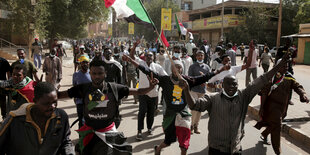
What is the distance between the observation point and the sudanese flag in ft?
13.0

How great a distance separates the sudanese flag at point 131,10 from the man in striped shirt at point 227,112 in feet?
4.67

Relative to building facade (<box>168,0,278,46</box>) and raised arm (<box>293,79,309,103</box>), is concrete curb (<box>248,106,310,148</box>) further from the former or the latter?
building facade (<box>168,0,278,46</box>)

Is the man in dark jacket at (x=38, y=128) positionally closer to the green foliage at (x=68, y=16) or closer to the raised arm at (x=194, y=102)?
the raised arm at (x=194, y=102)

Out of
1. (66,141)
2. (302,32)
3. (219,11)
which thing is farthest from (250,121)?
(219,11)

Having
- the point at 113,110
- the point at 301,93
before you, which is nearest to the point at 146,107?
the point at 113,110

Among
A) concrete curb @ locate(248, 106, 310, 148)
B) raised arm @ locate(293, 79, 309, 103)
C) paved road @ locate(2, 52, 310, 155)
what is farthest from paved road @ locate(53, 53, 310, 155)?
raised arm @ locate(293, 79, 309, 103)

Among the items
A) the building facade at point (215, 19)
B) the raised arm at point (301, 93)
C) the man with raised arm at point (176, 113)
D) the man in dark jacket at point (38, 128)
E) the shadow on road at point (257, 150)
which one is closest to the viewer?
the man in dark jacket at point (38, 128)

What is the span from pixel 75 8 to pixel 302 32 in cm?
2202

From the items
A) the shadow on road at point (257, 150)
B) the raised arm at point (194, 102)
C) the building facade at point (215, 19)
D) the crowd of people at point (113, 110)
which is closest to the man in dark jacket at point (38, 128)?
the crowd of people at point (113, 110)

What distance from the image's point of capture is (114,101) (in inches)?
120

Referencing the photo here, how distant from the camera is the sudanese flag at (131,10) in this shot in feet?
13.0

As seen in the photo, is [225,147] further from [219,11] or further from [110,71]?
[219,11]

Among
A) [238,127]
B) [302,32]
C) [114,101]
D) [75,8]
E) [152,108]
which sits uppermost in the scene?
[75,8]

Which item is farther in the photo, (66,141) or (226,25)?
(226,25)
